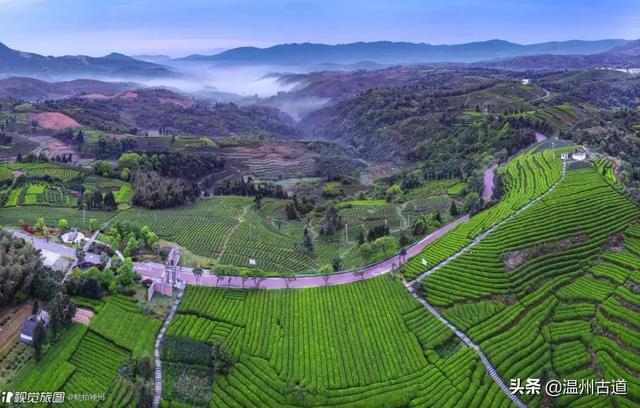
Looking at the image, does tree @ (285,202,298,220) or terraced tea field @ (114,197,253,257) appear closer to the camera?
terraced tea field @ (114,197,253,257)

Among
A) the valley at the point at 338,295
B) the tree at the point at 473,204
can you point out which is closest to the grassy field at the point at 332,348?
the valley at the point at 338,295

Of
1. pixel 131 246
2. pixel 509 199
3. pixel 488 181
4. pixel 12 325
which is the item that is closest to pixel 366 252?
pixel 509 199

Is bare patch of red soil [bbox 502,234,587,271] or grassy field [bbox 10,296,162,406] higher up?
bare patch of red soil [bbox 502,234,587,271]

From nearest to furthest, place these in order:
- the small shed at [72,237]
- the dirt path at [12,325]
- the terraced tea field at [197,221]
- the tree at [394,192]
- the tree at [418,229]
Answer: the dirt path at [12,325] < the small shed at [72,237] < the tree at [418,229] < the terraced tea field at [197,221] < the tree at [394,192]

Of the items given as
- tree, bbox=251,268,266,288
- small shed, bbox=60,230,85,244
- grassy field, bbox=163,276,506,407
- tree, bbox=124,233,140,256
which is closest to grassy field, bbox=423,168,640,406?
grassy field, bbox=163,276,506,407

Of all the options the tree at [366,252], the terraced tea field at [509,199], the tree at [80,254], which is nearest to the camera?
the tree at [80,254]

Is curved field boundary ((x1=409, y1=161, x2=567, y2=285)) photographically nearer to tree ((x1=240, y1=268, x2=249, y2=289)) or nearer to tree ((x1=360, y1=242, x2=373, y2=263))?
tree ((x1=360, y1=242, x2=373, y2=263))

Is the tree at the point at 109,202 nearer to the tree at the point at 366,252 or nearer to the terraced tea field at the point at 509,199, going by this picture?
the tree at the point at 366,252
